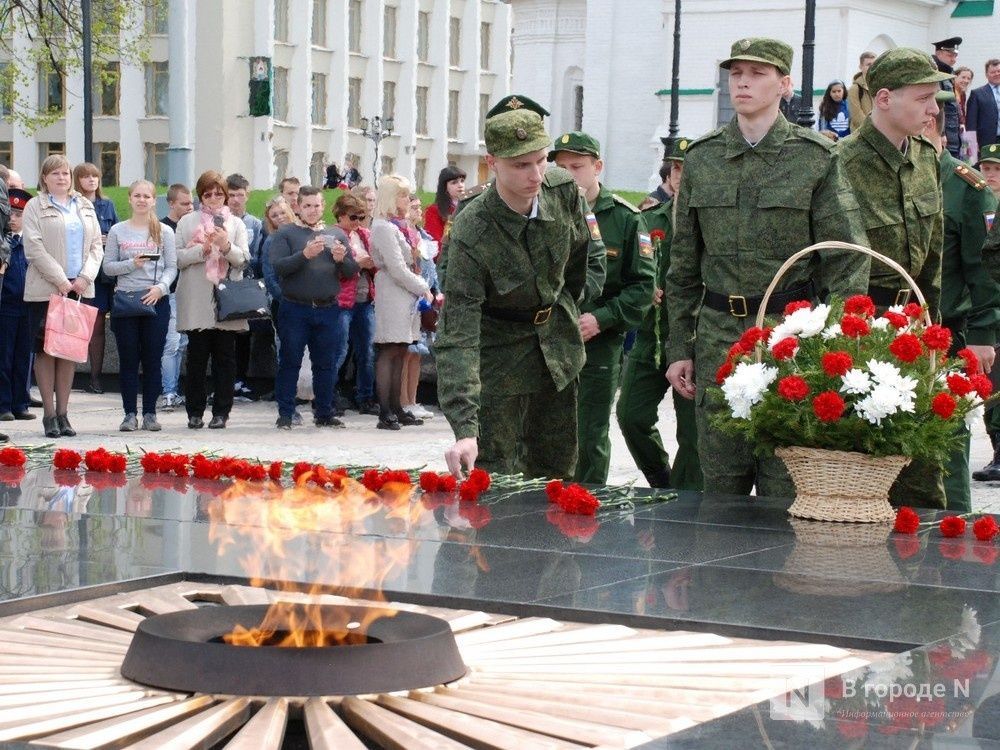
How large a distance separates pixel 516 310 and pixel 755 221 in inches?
41.4

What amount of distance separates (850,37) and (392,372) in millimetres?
33333

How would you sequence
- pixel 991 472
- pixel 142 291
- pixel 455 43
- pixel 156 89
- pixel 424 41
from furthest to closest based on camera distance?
pixel 455 43
pixel 424 41
pixel 156 89
pixel 142 291
pixel 991 472

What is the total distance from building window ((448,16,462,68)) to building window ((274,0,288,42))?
1112 centimetres

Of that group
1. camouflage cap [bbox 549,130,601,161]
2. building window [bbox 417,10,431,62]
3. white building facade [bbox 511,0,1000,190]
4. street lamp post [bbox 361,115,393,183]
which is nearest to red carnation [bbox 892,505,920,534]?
camouflage cap [bbox 549,130,601,161]

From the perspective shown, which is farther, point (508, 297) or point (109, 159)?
point (109, 159)

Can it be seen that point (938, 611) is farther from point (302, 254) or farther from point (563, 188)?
point (302, 254)

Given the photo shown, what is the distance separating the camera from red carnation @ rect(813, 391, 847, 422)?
6.14 meters

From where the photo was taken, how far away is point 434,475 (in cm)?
729

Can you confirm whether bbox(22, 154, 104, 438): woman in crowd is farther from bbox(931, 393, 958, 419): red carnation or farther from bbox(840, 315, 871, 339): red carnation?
bbox(931, 393, 958, 419): red carnation

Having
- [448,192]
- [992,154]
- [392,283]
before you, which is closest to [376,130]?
[448,192]

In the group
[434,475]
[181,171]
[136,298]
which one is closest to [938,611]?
[434,475]

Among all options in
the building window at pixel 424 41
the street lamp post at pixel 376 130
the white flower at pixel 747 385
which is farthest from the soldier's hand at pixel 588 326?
the building window at pixel 424 41

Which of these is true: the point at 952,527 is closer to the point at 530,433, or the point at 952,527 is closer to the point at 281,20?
the point at 530,433

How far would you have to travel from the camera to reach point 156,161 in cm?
6731
